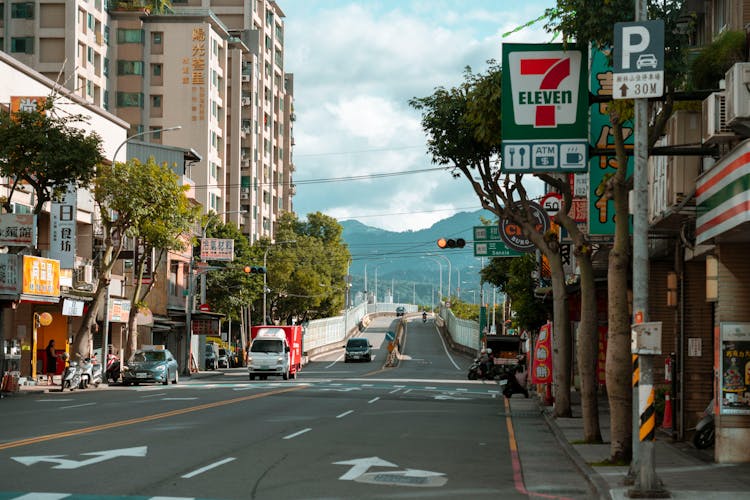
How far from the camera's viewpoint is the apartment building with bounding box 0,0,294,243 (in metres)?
80.8

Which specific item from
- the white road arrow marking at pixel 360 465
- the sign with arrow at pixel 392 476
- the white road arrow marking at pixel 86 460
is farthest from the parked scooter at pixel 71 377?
the sign with arrow at pixel 392 476

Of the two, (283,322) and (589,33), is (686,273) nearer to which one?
(589,33)

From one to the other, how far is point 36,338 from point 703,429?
39.0 m

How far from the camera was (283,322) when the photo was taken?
108812 mm

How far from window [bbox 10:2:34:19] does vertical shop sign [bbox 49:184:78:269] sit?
39679mm

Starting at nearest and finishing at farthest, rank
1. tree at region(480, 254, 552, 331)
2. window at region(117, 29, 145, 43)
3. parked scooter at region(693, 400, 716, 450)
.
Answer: parked scooter at region(693, 400, 716, 450)
tree at region(480, 254, 552, 331)
window at region(117, 29, 145, 43)

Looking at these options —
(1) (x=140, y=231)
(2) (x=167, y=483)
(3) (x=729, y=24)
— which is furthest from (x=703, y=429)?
(1) (x=140, y=231)

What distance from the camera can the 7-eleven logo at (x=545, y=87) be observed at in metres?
18.4

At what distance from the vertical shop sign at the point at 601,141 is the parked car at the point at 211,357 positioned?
186 feet

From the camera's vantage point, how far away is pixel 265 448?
734 inches

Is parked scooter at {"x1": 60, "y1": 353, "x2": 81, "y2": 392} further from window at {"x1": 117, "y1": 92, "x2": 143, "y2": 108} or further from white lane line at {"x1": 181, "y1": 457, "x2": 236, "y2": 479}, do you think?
window at {"x1": 117, "y1": 92, "x2": 143, "y2": 108}

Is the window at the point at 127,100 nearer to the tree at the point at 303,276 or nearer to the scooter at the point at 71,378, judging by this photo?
the tree at the point at 303,276

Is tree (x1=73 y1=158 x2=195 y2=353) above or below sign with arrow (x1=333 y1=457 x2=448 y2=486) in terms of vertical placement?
above

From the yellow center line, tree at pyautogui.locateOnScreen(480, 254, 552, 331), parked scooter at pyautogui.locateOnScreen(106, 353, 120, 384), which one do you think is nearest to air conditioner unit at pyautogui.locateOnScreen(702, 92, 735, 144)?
the yellow center line
